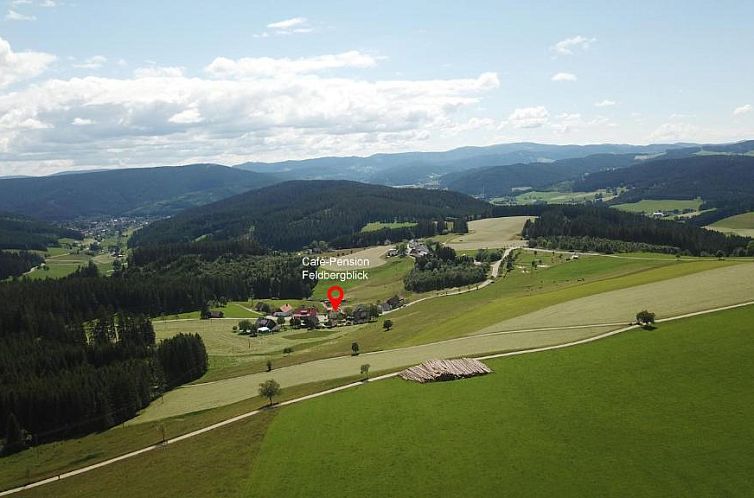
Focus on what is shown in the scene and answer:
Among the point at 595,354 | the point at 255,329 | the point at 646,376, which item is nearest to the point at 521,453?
the point at 646,376

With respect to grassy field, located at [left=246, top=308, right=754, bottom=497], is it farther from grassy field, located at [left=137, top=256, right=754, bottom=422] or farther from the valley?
grassy field, located at [left=137, top=256, right=754, bottom=422]

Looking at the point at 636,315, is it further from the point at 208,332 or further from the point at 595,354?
the point at 208,332

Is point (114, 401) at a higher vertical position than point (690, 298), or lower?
lower

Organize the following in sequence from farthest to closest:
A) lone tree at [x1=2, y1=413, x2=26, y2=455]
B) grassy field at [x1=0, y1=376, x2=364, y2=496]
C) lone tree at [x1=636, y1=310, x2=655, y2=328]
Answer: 1. lone tree at [x1=2, y1=413, x2=26, y2=455]
2. lone tree at [x1=636, y1=310, x2=655, y2=328]
3. grassy field at [x1=0, y1=376, x2=364, y2=496]

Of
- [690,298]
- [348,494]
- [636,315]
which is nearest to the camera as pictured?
[348,494]

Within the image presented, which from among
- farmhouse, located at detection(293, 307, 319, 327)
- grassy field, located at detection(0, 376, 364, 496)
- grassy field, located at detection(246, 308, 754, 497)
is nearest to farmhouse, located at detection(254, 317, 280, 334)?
farmhouse, located at detection(293, 307, 319, 327)

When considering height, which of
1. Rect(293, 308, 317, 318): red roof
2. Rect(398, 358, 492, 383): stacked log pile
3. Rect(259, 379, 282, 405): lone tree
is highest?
Rect(398, 358, 492, 383): stacked log pile

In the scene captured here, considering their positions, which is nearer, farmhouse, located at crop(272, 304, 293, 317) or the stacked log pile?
the stacked log pile

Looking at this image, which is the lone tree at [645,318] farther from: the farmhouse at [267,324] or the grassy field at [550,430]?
the farmhouse at [267,324]
